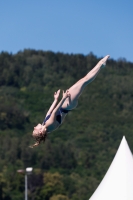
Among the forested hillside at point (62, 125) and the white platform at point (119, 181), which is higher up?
the forested hillside at point (62, 125)

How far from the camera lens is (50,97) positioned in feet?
505

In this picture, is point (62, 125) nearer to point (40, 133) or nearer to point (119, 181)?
point (119, 181)

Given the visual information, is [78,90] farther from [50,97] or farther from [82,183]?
[50,97]

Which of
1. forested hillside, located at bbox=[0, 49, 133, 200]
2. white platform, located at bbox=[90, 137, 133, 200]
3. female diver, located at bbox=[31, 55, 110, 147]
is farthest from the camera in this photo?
forested hillside, located at bbox=[0, 49, 133, 200]

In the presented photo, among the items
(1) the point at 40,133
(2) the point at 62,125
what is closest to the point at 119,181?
→ (1) the point at 40,133

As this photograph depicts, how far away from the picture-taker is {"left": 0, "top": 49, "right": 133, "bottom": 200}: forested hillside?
10600cm

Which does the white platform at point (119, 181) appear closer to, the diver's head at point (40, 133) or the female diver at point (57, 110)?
the female diver at point (57, 110)

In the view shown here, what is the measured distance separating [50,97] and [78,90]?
137m

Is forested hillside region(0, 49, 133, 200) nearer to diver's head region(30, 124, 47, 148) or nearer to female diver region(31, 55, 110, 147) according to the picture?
female diver region(31, 55, 110, 147)

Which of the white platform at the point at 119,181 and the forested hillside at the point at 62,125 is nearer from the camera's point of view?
the white platform at the point at 119,181

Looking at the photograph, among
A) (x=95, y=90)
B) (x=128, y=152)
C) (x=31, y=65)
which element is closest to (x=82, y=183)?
(x=95, y=90)

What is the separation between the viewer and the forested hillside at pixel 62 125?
106 m

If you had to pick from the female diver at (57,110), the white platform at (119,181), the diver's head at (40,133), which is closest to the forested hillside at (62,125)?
the white platform at (119,181)

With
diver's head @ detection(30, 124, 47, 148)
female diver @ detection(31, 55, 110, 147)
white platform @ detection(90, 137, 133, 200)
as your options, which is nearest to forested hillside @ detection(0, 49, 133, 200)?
white platform @ detection(90, 137, 133, 200)
